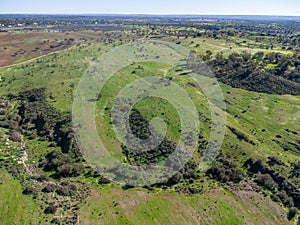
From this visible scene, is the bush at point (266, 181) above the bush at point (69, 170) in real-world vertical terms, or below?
below

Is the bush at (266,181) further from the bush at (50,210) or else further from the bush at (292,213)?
the bush at (50,210)

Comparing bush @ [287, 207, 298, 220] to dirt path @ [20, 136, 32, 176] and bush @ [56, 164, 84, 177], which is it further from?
dirt path @ [20, 136, 32, 176]

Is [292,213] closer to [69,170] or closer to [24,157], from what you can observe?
[69,170]

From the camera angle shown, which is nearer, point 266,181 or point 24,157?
point 266,181

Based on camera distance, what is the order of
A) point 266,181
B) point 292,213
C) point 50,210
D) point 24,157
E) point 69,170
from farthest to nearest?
1. point 24,157
2. point 266,181
3. point 69,170
4. point 292,213
5. point 50,210

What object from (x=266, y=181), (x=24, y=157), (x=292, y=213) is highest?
(x=24, y=157)

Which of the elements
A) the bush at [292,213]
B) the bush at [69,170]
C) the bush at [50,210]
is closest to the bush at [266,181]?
the bush at [292,213]

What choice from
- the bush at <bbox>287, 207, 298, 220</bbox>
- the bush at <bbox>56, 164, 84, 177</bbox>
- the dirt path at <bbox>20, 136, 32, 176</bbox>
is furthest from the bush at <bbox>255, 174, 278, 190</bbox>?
the dirt path at <bbox>20, 136, 32, 176</bbox>

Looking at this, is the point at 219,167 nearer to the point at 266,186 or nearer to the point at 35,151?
the point at 266,186

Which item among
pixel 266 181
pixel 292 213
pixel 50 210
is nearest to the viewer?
pixel 50 210

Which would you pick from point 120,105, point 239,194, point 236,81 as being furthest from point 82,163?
point 236,81

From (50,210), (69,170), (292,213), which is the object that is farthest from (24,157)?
(292,213)
